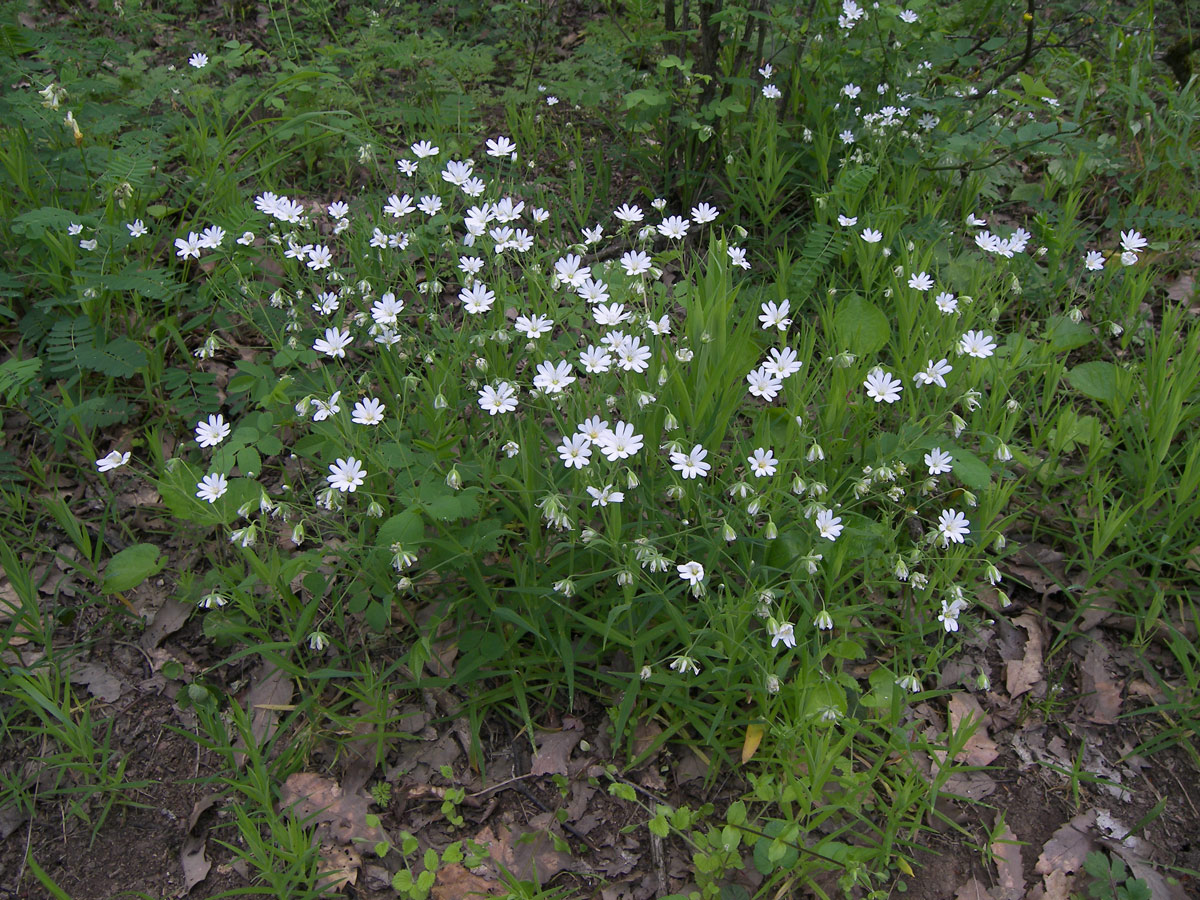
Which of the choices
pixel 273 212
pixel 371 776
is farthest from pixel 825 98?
pixel 371 776

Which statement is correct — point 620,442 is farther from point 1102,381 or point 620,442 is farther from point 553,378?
point 1102,381

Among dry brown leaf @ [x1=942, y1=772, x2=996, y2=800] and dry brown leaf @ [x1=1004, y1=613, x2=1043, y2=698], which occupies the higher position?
dry brown leaf @ [x1=1004, y1=613, x2=1043, y2=698]

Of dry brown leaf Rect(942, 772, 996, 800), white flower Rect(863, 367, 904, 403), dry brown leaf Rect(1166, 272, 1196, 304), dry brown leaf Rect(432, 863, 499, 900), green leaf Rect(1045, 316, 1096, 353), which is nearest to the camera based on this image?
dry brown leaf Rect(432, 863, 499, 900)

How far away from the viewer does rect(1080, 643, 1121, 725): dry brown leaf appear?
2.23 meters

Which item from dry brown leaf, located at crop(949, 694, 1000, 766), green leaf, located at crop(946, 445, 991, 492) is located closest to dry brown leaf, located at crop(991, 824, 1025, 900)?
dry brown leaf, located at crop(949, 694, 1000, 766)

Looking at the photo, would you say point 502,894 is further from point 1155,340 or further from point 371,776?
point 1155,340

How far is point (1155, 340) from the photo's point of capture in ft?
9.25

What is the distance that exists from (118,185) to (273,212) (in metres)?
0.71

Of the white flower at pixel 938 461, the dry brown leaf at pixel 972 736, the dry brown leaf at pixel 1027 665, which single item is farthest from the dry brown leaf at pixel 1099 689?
the white flower at pixel 938 461

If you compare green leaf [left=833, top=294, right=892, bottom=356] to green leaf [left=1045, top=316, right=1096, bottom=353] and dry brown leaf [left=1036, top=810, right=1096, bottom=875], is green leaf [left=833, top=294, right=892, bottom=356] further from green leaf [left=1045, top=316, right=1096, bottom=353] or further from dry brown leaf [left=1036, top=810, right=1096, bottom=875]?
dry brown leaf [left=1036, top=810, right=1096, bottom=875]

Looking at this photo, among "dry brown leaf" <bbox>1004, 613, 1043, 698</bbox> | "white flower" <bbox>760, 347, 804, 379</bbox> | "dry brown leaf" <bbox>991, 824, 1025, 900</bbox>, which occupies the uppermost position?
"white flower" <bbox>760, 347, 804, 379</bbox>

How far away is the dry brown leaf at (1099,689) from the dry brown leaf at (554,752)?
1430 millimetres

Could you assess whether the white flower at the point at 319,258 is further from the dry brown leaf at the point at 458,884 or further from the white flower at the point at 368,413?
the dry brown leaf at the point at 458,884

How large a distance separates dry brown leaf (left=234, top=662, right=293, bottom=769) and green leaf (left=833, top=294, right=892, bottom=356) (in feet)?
6.48
